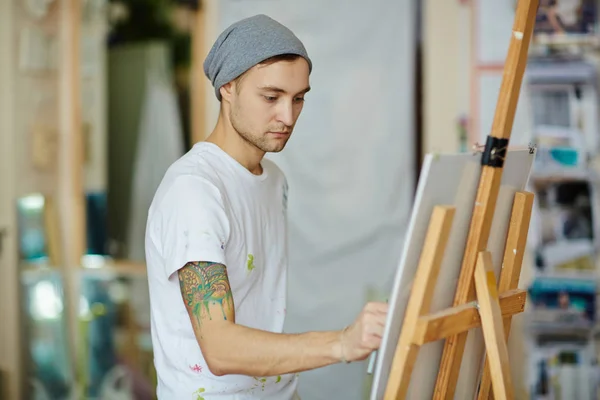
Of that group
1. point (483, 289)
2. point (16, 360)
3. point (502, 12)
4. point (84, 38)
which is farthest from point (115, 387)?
point (483, 289)

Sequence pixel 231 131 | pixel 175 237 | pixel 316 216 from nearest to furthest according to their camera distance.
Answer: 1. pixel 175 237
2. pixel 231 131
3. pixel 316 216

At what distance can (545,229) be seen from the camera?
9.55ft

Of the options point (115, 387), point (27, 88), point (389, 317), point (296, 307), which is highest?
point (27, 88)

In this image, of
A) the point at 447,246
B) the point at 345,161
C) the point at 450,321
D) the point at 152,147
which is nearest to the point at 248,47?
the point at 447,246

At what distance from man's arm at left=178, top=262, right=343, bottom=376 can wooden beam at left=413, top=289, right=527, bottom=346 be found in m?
0.14

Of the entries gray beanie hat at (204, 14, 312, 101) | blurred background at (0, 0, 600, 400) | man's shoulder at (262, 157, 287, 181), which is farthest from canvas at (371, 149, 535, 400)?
blurred background at (0, 0, 600, 400)

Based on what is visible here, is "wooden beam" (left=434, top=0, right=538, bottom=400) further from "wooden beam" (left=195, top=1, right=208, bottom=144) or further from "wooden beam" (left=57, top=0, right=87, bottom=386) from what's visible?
"wooden beam" (left=57, top=0, right=87, bottom=386)

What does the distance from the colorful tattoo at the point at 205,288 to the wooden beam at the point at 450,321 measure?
12.7 inches

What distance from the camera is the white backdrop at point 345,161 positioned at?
127 inches

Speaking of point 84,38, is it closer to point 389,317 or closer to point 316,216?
point 316,216

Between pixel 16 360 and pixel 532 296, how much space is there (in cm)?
221

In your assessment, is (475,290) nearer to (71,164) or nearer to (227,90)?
(227,90)

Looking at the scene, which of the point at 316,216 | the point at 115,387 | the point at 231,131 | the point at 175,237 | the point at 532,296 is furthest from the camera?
the point at 115,387

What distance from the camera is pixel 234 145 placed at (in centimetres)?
160
